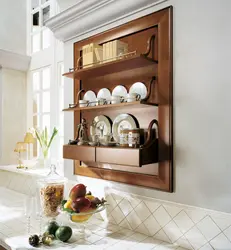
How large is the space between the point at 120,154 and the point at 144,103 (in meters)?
0.31

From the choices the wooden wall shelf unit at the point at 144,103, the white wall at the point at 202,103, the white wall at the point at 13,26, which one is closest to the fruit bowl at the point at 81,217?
the wooden wall shelf unit at the point at 144,103

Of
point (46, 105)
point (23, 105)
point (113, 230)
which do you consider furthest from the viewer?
point (23, 105)

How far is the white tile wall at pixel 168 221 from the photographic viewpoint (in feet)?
4.13

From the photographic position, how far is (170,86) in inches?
56.7

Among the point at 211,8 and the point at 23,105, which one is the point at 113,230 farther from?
the point at 23,105

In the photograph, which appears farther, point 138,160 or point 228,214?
point 138,160

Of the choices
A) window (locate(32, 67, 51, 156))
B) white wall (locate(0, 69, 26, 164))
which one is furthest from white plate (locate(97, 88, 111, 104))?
white wall (locate(0, 69, 26, 164))

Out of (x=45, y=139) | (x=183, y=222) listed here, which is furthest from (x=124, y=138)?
(x=45, y=139)

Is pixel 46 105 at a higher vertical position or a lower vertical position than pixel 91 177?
higher

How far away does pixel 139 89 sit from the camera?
159 cm

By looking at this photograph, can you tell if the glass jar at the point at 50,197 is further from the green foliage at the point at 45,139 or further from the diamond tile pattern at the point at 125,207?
the green foliage at the point at 45,139

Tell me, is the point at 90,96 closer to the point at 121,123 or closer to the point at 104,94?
the point at 104,94

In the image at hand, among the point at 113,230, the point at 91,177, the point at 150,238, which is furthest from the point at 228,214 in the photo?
the point at 91,177

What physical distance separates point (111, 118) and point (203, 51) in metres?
0.71
